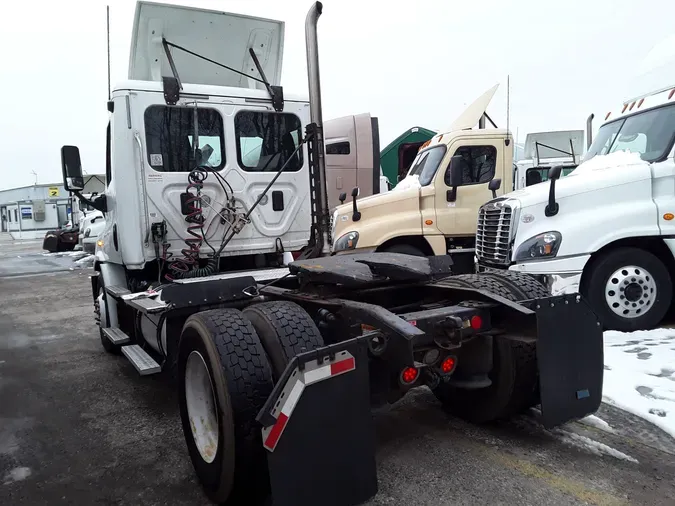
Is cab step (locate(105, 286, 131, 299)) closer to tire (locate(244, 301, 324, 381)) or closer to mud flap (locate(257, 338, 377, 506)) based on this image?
tire (locate(244, 301, 324, 381))

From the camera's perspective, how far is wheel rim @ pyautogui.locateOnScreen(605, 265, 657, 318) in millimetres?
5773

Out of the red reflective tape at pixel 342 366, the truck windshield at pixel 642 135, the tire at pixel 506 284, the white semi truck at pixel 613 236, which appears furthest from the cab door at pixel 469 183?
the red reflective tape at pixel 342 366

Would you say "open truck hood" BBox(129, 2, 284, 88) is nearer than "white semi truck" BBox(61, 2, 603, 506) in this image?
No

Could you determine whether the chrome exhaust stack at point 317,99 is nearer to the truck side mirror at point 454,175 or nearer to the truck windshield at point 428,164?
the truck side mirror at point 454,175

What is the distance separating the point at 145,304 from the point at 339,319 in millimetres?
1618

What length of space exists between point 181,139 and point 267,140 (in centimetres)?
89

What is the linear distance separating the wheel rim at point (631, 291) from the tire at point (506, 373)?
8.94 feet

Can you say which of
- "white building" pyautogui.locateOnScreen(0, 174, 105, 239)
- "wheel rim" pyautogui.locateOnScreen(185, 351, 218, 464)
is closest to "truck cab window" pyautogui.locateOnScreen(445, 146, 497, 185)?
"wheel rim" pyautogui.locateOnScreen(185, 351, 218, 464)

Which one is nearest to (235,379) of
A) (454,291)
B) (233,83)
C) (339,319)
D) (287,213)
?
(339,319)

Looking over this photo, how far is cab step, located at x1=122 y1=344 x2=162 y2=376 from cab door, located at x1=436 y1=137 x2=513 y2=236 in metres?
5.17

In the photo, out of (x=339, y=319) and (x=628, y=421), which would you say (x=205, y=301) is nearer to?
(x=339, y=319)

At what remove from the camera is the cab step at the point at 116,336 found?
502 cm

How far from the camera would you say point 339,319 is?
3.25 meters

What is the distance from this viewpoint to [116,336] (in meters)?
5.20
